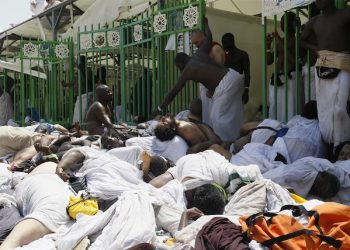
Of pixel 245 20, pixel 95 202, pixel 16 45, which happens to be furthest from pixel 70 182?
pixel 16 45

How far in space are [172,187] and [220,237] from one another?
50.7 inches

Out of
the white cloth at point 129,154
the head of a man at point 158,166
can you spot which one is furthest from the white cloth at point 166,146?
the head of a man at point 158,166

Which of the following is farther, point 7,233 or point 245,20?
point 245,20

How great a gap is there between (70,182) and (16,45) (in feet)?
34.1

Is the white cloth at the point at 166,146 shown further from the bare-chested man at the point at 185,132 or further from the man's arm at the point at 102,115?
the man's arm at the point at 102,115

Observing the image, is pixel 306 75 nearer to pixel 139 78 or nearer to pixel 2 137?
pixel 139 78

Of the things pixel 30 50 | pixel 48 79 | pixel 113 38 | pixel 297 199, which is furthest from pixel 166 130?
pixel 48 79

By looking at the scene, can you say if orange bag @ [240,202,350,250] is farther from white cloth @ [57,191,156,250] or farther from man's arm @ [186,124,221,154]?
man's arm @ [186,124,221,154]

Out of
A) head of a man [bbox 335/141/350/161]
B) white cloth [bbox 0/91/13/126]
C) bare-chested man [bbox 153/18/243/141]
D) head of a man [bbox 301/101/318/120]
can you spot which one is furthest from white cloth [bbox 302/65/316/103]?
white cloth [bbox 0/91/13/126]

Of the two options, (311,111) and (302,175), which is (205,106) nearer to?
(311,111)

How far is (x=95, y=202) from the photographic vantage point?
4.57 meters

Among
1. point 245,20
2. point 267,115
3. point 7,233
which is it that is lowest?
point 7,233

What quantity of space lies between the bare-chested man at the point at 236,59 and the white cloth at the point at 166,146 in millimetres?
1708

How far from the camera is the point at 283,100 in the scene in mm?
6602
